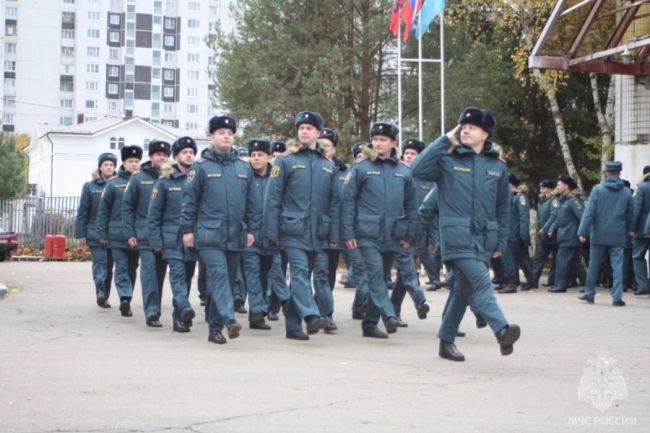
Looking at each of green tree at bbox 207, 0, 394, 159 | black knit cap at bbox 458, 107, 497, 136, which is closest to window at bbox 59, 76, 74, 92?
green tree at bbox 207, 0, 394, 159

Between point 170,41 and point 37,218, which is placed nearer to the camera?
point 37,218

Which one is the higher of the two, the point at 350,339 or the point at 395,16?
the point at 395,16

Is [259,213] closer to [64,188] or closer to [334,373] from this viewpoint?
[334,373]

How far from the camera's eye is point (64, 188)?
9581 centimetres

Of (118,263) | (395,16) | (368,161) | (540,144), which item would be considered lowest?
(118,263)

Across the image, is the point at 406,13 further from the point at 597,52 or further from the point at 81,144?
the point at 81,144

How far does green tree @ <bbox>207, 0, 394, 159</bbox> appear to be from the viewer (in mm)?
39812

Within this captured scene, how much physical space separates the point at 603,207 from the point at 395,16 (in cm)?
1460

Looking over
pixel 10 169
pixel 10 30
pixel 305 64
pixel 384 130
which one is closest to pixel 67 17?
pixel 10 30

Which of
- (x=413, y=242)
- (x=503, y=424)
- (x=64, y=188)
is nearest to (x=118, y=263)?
(x=413, y=242)

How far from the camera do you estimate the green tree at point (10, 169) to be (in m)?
73.2

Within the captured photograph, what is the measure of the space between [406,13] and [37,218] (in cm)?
1647

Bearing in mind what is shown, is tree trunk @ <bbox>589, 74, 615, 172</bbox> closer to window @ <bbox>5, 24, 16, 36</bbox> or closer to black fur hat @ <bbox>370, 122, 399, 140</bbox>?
black fur hat @ <bbox>370, 122, 399, 140</bbox>

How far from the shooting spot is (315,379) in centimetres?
925
